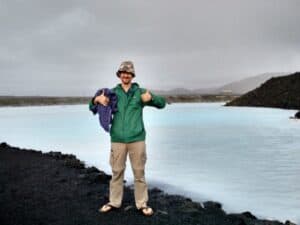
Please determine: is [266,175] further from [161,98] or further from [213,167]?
[161,98]

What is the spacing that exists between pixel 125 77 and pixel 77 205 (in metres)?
3.57

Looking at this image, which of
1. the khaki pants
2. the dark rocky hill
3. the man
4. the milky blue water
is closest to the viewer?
the man

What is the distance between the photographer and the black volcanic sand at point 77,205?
971 centimetres

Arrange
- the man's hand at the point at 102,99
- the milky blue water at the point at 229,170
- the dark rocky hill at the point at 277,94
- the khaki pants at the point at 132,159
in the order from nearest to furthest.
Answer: the man's hand at the point at 102,99 → the khaki pants at the point at 132,159 → the milky blue water at the point at 229,170 → the dark rocky hill at the point at 277,94

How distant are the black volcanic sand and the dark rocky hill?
12376 centimetres

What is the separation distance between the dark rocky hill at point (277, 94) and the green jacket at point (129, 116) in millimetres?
128452

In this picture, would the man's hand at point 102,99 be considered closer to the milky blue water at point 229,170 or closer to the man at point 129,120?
the man at point 129,120

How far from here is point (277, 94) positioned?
152m

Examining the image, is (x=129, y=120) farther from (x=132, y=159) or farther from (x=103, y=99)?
(x=132, y=159)

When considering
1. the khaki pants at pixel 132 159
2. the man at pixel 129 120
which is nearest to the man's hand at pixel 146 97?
the man at pixel 129 120

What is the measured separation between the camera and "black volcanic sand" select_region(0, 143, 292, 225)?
31.9 ft

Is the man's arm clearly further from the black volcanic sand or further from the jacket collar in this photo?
the black volcanic sand

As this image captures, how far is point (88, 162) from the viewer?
1007 inches

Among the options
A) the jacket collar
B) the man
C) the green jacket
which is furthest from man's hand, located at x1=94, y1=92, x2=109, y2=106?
the jacket collar
